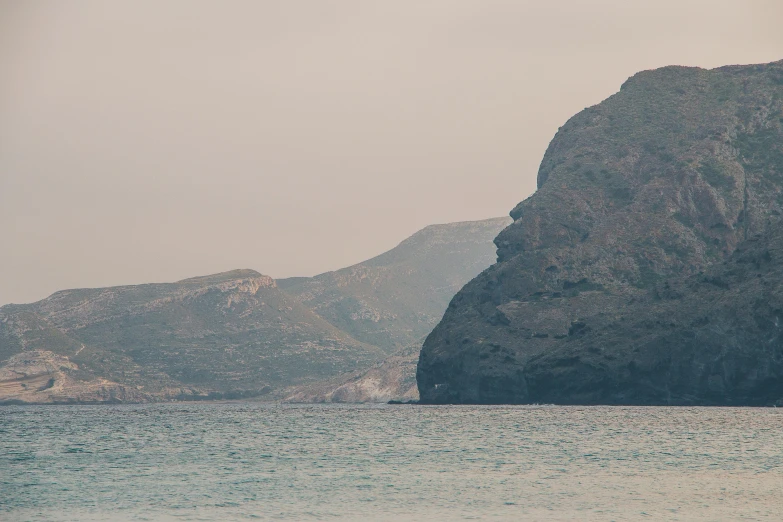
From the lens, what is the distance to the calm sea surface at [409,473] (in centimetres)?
6344

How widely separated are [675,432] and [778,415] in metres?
37.9

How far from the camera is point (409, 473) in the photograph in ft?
270

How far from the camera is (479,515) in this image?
201ft

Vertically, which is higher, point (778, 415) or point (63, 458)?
point (63, 458)

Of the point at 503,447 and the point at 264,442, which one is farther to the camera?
the point at 264,442

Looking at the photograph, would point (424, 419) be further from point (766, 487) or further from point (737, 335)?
point (766, 487)

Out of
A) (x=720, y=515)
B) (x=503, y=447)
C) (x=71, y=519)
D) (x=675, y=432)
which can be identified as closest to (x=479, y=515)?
(x=720, y=515)

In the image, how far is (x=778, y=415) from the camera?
149375 millimetres

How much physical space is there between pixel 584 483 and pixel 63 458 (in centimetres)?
5161

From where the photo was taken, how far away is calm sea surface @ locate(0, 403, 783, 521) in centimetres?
6344

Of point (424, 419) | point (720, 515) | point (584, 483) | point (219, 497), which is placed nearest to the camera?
point (720, 515)

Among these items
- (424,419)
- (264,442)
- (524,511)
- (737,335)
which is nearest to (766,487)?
(524,511)

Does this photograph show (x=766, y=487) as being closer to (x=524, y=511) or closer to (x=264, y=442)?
(x=524, y=511)

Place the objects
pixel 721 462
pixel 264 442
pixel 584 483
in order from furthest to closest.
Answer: pixel 264 442 < pixel 721 462 < pixel 584 483
